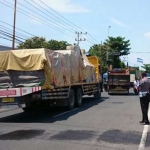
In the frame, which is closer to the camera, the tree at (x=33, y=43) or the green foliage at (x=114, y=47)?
the tree at (x=33, y=43)

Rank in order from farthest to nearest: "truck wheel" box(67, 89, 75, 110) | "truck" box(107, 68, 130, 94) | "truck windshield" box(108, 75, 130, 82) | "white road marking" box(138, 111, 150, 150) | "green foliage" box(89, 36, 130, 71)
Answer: "green foliage" box(89, 36, 130, 71) → "truck windshield" box(108, 75, 130, 82) → "truck" box(107, 68, 130, 94) → "truck wheel" box(67, 89, 75, 110) → "white road marking" box(138, 111, 150, 150)

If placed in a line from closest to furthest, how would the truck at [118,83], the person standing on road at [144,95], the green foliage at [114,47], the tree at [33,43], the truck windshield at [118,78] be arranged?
the person standing on road at [144,95] < the truck at [118,83] < the truck windshield at [118,78] < the tree at [33,43] < the green foliage at [114,47]

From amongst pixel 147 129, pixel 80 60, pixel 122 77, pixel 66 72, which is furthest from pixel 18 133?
pixel 122 77

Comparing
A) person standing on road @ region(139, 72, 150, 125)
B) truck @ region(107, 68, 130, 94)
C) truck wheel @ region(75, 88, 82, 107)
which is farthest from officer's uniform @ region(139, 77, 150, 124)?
truck @ region(107, 68, 130, 94)

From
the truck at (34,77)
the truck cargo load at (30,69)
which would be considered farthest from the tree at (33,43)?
the truck cargo load at (30,69)

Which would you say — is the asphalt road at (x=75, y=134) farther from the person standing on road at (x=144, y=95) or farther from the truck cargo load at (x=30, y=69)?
the truck cargo load at (x=30, y=69)

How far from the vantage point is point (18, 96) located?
12.0 metres

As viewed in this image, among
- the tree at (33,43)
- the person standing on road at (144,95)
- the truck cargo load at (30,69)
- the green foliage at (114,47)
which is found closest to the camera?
the person standing on road at (144,95)

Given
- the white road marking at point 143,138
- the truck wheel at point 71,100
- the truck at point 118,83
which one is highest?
the truck at point 118,83

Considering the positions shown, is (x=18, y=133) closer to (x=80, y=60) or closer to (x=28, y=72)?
(x=28, y=72)

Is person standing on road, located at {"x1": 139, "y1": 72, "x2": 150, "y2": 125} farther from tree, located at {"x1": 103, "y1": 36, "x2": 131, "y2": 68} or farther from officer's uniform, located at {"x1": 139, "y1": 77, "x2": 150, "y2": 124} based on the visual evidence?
tree, located at {"x1": 103, "y1": 36, "x2": 131, "y2": 68}

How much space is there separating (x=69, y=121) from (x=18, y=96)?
→ 84.5 inches

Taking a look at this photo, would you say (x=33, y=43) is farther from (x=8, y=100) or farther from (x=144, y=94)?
(x=144, y=94)

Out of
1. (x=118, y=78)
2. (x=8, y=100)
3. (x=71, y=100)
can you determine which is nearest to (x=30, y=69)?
(x=8, y=100)
